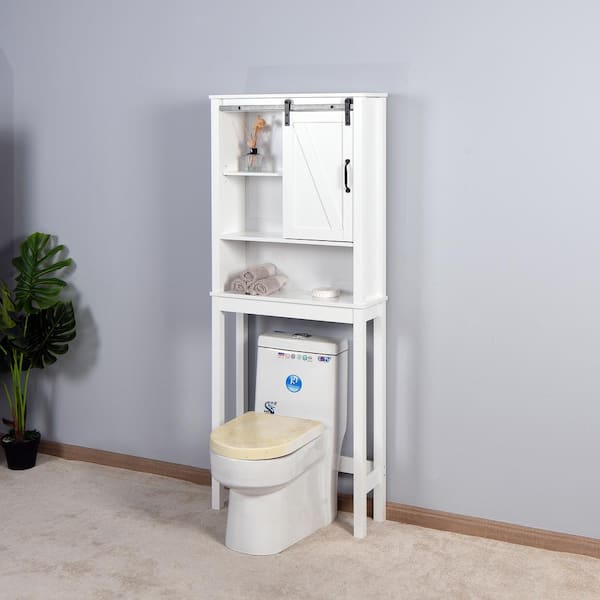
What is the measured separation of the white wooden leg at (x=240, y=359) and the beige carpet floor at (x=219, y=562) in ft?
1.41

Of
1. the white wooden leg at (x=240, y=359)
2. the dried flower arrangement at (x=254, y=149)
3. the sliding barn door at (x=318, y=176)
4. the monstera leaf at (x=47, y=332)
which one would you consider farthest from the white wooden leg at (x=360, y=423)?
the monstera leaf at (x=47, y=332)

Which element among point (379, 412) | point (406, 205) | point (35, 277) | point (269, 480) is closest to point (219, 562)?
point (269, 480)

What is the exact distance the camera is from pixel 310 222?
3.23 meters

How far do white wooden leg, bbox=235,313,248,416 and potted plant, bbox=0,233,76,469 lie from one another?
2.66 ft

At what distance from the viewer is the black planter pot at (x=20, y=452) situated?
3947 millimetres

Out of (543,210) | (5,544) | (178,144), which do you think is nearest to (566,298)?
(543,210)

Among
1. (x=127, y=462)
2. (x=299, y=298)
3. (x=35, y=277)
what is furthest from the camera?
(x=127, y=462)

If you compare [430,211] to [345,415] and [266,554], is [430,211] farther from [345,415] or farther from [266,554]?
[266,554]

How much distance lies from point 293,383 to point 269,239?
555 millimetres

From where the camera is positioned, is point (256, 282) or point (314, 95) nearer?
point (314, 95)

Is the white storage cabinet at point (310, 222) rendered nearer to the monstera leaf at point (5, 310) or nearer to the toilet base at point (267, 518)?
the toilet base at point (267, 518)

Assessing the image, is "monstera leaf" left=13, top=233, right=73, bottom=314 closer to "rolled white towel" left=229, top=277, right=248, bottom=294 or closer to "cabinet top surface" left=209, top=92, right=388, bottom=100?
"rolled white towel" left=229, top=277, right=248, bottom=294

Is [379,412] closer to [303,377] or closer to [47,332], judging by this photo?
[303,377]

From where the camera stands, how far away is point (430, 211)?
10.6 ft
